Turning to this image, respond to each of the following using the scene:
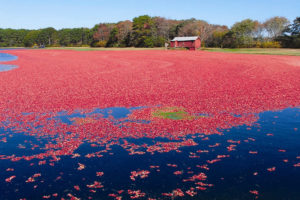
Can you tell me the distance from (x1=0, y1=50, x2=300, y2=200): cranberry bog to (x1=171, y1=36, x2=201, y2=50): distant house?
80004 mm

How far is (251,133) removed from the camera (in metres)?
12.7

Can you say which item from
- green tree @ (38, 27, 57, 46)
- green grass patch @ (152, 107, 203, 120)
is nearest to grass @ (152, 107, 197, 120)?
green grass patch @ (152, 107, 203, 120)

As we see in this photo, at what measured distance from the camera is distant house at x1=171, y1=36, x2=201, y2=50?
324ft

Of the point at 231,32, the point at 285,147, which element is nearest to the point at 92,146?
the point at 285,147

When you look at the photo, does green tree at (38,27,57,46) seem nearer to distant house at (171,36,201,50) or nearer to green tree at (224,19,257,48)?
distant house at (171,36,201,50)

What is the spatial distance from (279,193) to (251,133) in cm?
525

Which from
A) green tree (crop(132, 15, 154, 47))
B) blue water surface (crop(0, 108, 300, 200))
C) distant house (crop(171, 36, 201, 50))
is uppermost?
green tree (crop(132, 15, 154, 47))

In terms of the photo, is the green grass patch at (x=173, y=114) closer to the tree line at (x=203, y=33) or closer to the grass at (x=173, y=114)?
the grass at (x=173, y=114)

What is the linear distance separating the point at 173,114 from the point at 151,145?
4.67m

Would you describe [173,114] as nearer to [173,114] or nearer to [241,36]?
[173,114]

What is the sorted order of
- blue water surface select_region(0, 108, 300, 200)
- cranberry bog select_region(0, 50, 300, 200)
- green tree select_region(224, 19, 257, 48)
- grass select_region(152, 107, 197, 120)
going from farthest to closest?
green tree select_region(224, 19, 257, 48), grass select_region(152, 107, 197, 120), cranberry bog select_region(0, 50, 300, 200), blue water surface select_region(0, 108, 300, 200)

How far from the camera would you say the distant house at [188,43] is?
98.8 m

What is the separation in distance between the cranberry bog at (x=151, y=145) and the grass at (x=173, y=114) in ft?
0.20

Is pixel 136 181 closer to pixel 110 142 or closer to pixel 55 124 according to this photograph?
pixel 110 142
